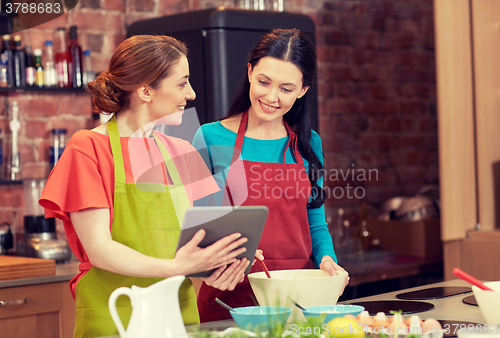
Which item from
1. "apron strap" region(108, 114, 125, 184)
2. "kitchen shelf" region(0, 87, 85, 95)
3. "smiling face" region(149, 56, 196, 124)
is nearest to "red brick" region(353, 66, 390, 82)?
"kitchen shelf" region(0, 87, 85, 95)

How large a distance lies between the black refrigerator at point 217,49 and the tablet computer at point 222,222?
3.75ft

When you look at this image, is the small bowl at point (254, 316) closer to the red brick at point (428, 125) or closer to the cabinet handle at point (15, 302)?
the cabinet handle at point (15, 302)

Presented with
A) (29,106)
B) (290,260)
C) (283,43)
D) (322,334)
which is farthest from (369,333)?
(29,106)

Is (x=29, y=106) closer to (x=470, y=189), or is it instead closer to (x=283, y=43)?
(x=283, y=43)

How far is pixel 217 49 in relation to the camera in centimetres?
221

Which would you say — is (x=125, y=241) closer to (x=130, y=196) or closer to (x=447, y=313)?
(x=130, y=196)

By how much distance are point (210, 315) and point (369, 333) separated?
2.12 feet

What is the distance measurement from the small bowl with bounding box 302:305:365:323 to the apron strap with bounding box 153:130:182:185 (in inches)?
17.0

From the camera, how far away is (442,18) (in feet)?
8.47

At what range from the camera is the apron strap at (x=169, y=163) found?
Result: 1327 millimetres

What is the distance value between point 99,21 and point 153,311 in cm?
190

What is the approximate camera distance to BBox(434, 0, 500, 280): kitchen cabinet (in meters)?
2.60

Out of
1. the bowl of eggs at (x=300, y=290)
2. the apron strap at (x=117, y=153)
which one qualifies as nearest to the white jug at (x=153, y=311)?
the bowl of eggs at (x=300, y=290)

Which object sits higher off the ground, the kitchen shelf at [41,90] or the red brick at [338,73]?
the red brick at [338,73]
